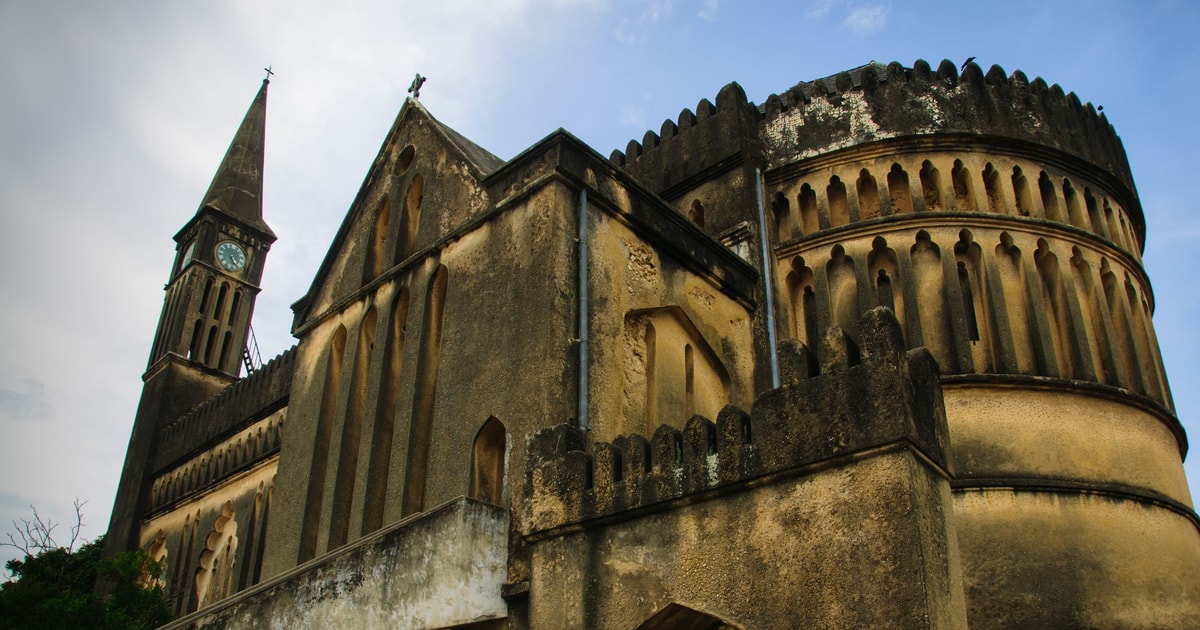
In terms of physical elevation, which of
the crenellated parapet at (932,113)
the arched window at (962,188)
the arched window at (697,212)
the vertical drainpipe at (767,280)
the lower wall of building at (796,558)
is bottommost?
the lower wall of building at (796,558)

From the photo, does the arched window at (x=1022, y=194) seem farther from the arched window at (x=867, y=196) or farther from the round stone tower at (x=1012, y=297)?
the arched window at (x=867, y=196)

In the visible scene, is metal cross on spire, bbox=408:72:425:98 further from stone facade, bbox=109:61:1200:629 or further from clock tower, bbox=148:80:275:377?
clock tower, bbox=148:80:275:377

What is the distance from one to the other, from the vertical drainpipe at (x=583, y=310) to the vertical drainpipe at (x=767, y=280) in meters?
3.42

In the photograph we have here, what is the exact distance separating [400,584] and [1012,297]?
890 cm

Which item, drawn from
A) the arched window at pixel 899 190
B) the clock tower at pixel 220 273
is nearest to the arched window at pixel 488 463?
the arched window at pixel 899 190

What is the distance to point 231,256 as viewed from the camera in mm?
30219

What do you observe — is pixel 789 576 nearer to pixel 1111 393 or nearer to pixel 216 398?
pixel 1111 393

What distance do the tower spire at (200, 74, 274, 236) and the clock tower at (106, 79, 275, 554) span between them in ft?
0.11

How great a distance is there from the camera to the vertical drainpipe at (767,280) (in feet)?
41.1

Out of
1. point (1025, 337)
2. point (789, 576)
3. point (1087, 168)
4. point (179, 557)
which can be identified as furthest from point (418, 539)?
point (179, 557)

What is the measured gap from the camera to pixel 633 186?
11.4 metres

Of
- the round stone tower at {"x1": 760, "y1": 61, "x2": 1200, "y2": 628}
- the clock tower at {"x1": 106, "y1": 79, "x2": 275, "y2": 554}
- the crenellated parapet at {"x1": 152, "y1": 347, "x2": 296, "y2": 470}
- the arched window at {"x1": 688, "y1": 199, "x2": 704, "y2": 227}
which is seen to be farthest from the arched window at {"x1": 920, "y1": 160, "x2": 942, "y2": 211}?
the clock tower at {"x1": 106, "y1": 79, "x2": 275, "y2": 554}

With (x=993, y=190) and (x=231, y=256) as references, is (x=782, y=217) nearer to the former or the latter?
(x=993, y=190)

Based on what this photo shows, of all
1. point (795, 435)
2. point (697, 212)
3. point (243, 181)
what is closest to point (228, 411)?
point (243, 181)
